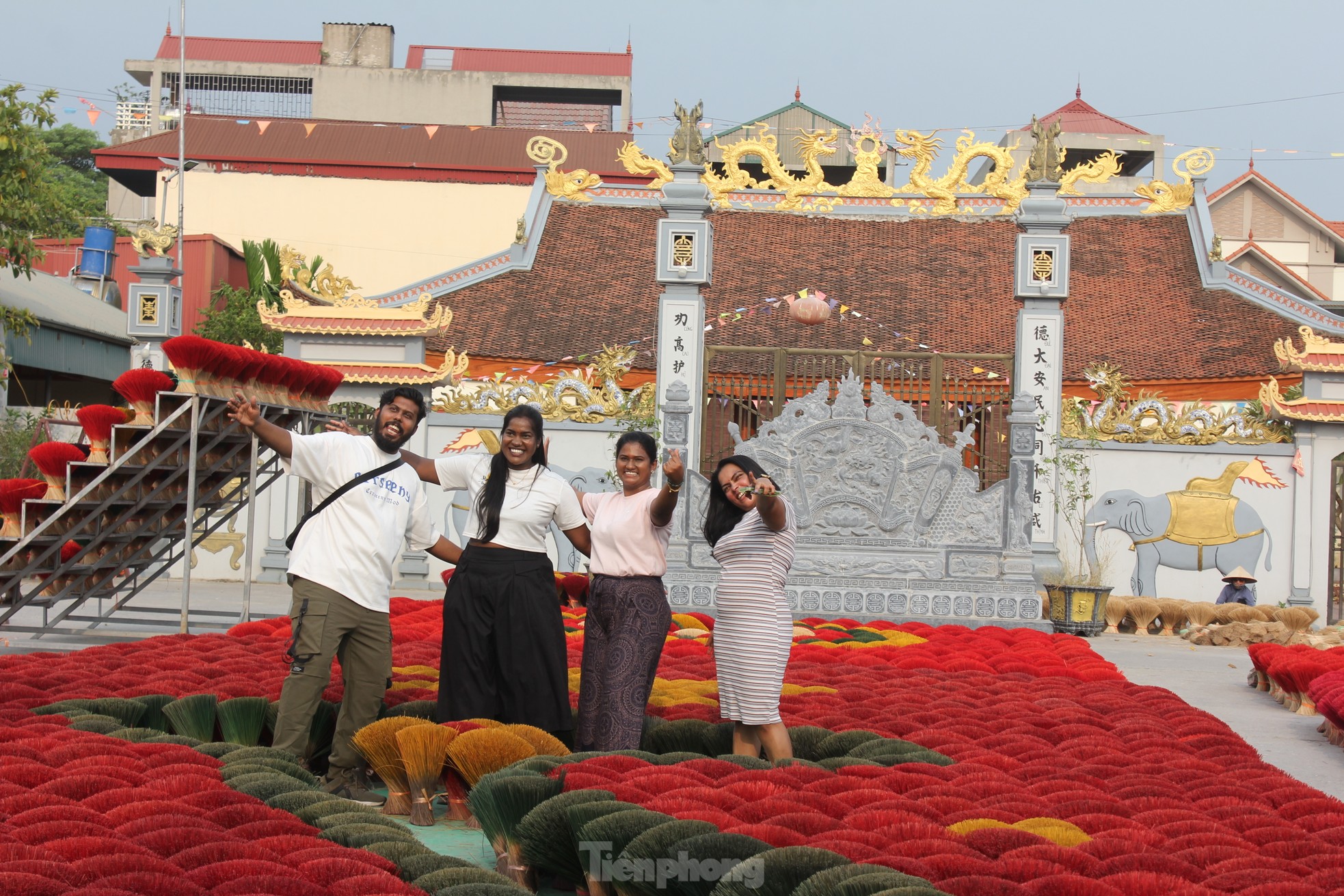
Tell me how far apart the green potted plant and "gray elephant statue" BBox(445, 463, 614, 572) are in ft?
14.4

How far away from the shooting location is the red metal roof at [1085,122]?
32.7m

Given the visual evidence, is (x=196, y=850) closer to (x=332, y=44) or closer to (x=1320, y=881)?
(x=1320, y=881)

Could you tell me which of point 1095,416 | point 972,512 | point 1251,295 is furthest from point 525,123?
point 972,512

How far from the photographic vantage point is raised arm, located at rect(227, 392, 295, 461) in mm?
4453

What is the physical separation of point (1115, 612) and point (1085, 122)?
78.8ft

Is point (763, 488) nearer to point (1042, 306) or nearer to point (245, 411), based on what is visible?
point (245, 411)

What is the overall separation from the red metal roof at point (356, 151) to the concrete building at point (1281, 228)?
1315 centimetres

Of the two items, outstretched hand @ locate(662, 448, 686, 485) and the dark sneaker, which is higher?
outstretched hand @ locate(662, 448, 686, 485)

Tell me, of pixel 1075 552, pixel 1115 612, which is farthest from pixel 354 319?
pixel 1115 612

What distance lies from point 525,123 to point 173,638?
3160 cm

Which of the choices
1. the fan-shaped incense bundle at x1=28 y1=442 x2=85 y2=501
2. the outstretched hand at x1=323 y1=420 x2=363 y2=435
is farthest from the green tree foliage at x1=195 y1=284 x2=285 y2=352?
the outstretched hand at x1=323 y1=420 x2=363 y2=435

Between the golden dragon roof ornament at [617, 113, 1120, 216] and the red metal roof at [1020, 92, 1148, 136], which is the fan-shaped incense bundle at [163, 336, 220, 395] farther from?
the red metal roof at [1020, 92, 1148, 136]

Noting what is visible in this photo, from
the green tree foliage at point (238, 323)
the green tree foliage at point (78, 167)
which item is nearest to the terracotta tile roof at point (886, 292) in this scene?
the green tree foliage at point (238, 323)

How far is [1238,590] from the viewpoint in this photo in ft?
41.6
